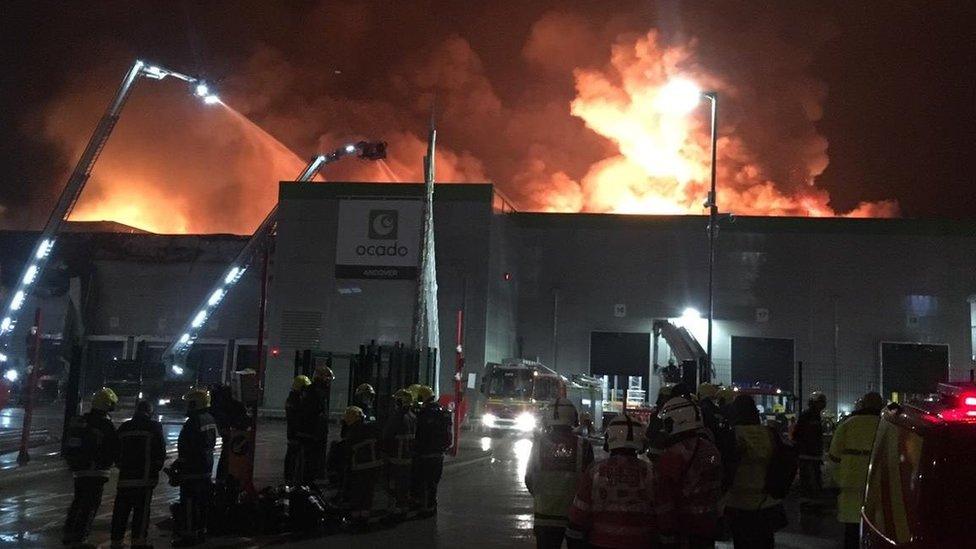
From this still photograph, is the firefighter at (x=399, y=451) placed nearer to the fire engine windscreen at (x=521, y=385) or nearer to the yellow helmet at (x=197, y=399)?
the yellow helmet at (x=197, y=399)

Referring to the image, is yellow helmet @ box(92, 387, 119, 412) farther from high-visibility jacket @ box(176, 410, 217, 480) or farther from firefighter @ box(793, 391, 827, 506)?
firefighter @ box(793, 391, 827, 506)

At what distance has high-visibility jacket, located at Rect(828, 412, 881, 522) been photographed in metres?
7.38

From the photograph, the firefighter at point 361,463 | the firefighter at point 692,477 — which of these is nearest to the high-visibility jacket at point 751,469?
the firefighter at point 692,477

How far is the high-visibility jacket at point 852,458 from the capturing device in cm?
738

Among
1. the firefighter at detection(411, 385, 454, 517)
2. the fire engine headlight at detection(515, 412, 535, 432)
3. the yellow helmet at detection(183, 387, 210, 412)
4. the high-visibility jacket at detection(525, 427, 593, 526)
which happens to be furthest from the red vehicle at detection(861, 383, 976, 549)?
the fire engine headlight at detection(515, 412, 535, 432)

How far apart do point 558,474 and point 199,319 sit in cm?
3542

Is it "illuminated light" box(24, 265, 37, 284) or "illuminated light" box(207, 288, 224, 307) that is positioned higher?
"illuminated light" box(24, 265, 37, 284)

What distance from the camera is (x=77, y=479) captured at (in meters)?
8.70

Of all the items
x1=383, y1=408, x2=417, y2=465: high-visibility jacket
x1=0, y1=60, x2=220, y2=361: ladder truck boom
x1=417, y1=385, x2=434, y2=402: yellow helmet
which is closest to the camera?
x1=383, y1=408, x2=417, y2=465: high-visibility jacket

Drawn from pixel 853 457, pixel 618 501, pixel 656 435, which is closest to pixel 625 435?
pixel 618 501

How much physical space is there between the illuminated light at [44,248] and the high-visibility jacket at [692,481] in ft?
115

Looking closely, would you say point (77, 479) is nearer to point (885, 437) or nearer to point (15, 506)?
point (15, 506)

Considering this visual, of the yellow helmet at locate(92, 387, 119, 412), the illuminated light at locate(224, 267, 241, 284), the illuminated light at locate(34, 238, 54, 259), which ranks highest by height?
the illuminated light at locate(34, 238, 54, 259)

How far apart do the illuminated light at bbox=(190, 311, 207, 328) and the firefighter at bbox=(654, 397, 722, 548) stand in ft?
118
